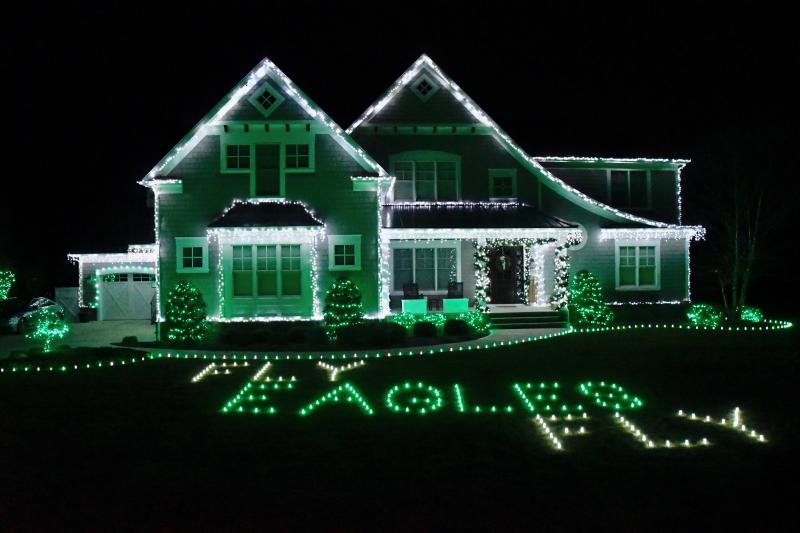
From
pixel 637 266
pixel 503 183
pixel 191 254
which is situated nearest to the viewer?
pixel 191 254

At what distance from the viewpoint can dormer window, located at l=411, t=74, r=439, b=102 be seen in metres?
24.1

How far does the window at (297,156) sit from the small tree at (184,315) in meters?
5.08

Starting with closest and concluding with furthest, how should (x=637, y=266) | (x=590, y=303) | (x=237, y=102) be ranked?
1. (x=237, y=102)
2. (x=590, y=303)
3. (x=637, y=266)

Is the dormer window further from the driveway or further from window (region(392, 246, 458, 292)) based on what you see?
the driveway

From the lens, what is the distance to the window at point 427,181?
24.7 meters

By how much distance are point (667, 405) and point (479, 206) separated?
1469 cm

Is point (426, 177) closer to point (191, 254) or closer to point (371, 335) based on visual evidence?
point (371, 335)

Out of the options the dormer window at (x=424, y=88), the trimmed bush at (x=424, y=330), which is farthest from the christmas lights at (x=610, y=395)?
the dormer window at (x=424, y=88)

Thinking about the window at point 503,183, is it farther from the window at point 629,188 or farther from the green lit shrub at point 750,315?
the green lit shrub at point 750,315

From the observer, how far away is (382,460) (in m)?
7.64

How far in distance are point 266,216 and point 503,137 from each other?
8.71m

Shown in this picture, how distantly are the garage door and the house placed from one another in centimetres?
941

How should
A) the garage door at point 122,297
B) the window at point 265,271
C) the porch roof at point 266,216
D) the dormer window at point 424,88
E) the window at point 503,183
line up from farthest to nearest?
Answer: the garage door at point 122,297
the window at point 503,183
the dormer window at point 424,88
the window at point 265,271
the porch roof at point 266,216

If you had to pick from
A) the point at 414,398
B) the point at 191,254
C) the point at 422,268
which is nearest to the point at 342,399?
the point at 414,398
